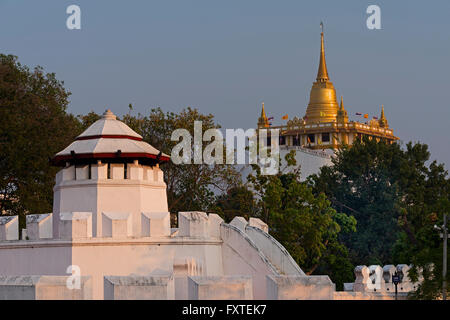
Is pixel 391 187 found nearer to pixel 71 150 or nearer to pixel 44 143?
pixel 44 143

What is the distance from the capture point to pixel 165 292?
61.3ft

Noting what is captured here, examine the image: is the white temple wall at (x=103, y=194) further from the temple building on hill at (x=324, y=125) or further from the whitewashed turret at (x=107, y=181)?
the temple building on hill at (x=324, y=125)

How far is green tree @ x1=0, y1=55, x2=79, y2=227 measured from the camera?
4388 centimetres

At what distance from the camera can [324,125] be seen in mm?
123500

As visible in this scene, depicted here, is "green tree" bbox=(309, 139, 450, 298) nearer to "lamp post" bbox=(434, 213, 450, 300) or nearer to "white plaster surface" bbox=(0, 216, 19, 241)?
"lamp post" bbox=(434, 213, 450, 300)

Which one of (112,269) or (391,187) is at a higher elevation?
(391,187)

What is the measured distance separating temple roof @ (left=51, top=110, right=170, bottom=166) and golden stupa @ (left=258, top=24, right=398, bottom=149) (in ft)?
289

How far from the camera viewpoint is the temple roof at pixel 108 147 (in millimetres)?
27797

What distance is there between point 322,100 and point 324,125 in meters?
5.77

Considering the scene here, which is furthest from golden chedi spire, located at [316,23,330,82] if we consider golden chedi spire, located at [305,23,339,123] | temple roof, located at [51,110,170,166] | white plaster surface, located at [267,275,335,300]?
white plaster surface, located at [267,275,335,300]

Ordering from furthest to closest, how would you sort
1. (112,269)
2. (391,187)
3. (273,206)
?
1. (391,187)
2. (273,206)
3. (112,269)

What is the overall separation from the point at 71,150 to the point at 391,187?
4922 cm

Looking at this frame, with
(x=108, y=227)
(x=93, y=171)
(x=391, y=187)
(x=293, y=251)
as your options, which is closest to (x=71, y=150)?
(x=93, y=171)
